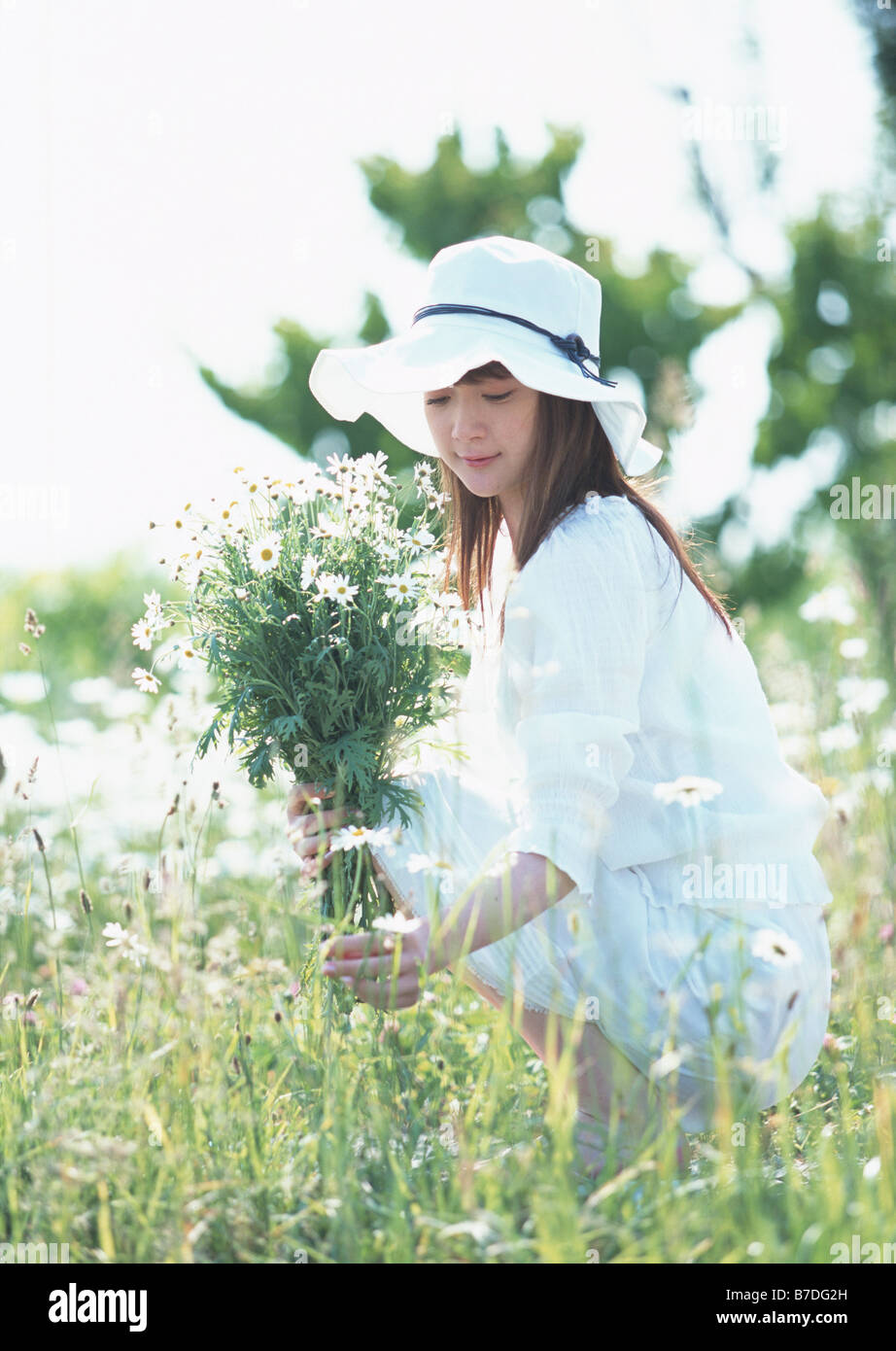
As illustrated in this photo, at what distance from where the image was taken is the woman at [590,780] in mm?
1912

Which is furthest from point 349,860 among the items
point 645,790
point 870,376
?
point 870,376

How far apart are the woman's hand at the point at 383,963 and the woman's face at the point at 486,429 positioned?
2.66 feet

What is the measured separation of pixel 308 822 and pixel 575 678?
1.84 ft

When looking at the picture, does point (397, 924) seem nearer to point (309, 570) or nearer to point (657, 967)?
point (657, 967)

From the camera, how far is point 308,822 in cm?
220

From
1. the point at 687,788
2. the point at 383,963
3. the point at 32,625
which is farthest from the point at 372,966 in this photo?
the point at 32,625

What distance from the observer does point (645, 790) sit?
84.2 inches

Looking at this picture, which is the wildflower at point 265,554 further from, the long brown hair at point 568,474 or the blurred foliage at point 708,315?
the blurred foliage at point 708,315

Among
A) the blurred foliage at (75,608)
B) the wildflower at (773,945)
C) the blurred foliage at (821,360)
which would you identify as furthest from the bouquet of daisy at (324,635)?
the blurred foliage at (75,608)

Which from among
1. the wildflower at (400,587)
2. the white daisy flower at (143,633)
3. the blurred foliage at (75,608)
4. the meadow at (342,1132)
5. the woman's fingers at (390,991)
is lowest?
the meadow at (342,1132)

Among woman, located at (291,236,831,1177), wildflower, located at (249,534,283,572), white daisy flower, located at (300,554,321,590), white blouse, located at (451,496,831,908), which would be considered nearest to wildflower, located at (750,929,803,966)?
woman, located at (291,236,831,1177)

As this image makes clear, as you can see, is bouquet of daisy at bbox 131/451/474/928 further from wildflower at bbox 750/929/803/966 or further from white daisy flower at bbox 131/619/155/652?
wildflower at bbox 750/929/803/966

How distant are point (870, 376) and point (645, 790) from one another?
541 centimetres
